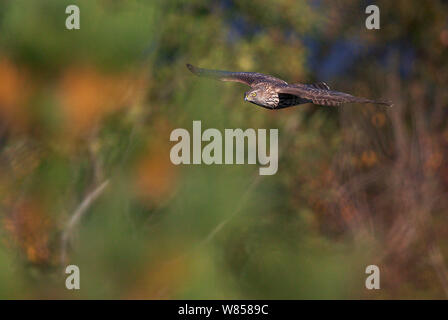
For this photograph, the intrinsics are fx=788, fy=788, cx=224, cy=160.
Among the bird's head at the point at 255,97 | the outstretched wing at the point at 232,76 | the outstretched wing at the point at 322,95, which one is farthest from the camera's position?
the outstretched wing at the point at 232,76

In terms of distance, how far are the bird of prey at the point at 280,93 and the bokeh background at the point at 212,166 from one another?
2.95 meters

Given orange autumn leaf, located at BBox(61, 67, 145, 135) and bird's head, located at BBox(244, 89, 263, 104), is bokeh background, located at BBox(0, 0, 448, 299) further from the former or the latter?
bird's head, located at BBox(244, 89, 263, 104)

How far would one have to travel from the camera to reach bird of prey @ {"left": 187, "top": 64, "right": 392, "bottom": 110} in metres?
4.37

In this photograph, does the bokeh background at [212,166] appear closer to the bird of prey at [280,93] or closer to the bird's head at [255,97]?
the bird of prey at [280,93]

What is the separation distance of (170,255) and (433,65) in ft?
13.2

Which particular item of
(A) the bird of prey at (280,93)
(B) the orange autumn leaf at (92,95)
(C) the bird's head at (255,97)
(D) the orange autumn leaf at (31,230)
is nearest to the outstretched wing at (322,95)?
(A) the bird of prey at (280,93)

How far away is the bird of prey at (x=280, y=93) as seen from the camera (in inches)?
172

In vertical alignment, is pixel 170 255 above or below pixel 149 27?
below

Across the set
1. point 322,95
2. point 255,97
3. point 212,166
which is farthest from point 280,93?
point 212,166

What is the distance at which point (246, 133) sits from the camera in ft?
28.4

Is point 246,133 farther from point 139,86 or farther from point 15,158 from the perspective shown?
point 15,158
